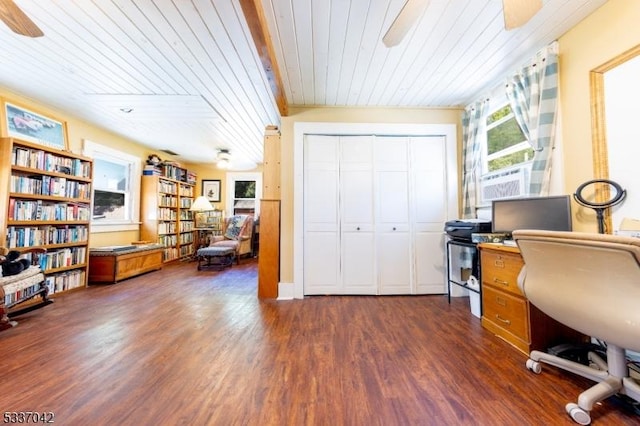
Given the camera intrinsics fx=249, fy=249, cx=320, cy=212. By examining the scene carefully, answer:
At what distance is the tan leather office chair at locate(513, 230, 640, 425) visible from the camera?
3.30 feet

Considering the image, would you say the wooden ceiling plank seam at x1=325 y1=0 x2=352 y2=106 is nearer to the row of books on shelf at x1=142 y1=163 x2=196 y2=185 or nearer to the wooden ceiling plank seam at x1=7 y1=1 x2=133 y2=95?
the wooden ceiling plank seam at x1=7 y1=1 x2=133 y2=95

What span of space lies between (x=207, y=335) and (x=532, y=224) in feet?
9.10

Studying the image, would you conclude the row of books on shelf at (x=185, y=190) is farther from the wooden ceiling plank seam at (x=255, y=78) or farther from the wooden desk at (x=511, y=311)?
the wooden desk at (x=511, y=311)

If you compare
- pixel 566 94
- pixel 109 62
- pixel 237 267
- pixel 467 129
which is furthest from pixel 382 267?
pixel 109 62

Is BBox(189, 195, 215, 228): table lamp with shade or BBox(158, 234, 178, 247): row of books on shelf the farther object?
BBox(189, 195, 215, 228): table lamp with shade

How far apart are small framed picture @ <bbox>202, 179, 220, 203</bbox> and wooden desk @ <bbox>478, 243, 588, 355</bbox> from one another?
5.94 metres

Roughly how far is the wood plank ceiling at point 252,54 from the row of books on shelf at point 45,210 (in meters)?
1.27

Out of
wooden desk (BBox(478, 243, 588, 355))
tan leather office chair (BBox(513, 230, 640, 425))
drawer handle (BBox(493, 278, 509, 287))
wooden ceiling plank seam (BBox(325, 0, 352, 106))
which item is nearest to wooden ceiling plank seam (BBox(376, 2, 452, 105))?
wooden ceiling plank seam (BBox(325, 0, 352, 106))

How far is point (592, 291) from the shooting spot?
3.67ft

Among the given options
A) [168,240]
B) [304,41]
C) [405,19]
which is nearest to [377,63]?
[304,41]

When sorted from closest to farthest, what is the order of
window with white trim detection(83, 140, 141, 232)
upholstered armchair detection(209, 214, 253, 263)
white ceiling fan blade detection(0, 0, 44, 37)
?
white ceiling fan blade detection(0, 0, 44, 37), window with white trim detection(83, 140, 141, 232), upholstered armchair detection(209, 214, 253, 263)

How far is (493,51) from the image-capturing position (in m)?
2.14

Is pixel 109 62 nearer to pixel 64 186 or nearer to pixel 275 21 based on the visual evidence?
pixel 275 21

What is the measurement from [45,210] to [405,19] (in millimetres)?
4221
